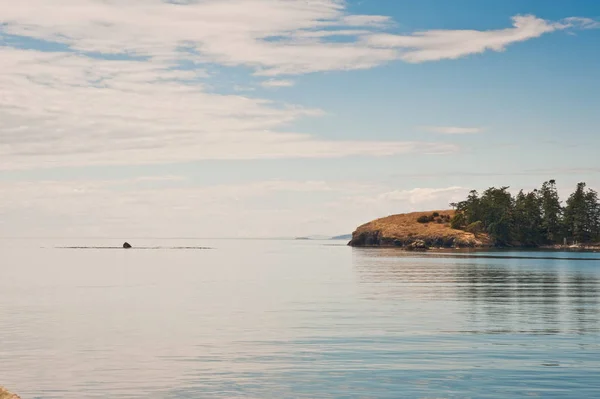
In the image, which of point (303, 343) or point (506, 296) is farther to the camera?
point (506, 296)

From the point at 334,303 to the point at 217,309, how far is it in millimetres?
10822

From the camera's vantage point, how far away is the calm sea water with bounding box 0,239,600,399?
1176 inches

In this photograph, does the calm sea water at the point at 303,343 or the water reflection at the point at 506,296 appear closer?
the calm sea water at the point at 303,343

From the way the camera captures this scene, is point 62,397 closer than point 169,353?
Yes

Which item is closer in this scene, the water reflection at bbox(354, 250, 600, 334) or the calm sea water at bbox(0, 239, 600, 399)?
the calm sea water at bbox(0, 239, 600, 399)

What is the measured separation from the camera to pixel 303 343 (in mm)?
41500

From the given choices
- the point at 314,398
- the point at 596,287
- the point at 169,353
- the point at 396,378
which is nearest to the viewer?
the point at 314,398

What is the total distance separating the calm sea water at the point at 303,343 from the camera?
2986 centimetres

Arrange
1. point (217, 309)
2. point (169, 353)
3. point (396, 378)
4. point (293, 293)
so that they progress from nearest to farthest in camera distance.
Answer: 1. point (396, 378)
2. point (169, 353)
3. point (217, 309)
4. point (293, 293)

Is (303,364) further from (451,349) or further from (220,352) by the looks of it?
(451,349)

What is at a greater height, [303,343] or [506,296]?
[506,296]

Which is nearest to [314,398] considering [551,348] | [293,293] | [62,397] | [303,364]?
[303,364]

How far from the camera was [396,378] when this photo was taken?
31.0 meters

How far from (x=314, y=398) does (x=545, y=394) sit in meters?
8.96
